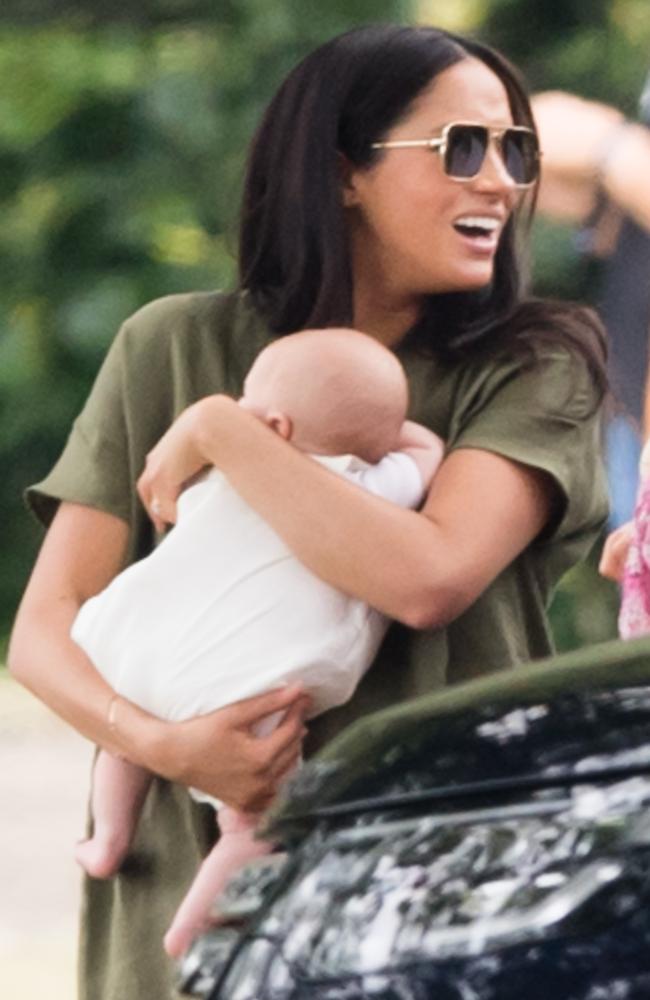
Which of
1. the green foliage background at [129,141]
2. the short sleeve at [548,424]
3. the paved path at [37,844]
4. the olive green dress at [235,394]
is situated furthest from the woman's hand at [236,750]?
the green foliage background at [129,141]

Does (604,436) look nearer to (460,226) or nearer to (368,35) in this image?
(460,226)

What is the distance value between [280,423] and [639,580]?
1.42 ft

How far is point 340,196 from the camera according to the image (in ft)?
10.0

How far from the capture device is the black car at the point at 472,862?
1.98 metres

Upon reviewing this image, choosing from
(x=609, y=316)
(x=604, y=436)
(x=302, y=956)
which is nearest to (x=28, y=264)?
(x=609, y=316)

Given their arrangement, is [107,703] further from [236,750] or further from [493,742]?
[493,742]

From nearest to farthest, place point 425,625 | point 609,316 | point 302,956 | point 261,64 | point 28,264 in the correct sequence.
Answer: point 302,956
point 425,625
point 609,316
point 261,64
point 28,264

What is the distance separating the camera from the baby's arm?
116 inches

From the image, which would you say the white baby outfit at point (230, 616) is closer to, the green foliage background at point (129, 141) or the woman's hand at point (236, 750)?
the woman's hand at point (236, 750)

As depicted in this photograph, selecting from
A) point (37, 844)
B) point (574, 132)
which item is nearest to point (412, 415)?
point (574, 132)

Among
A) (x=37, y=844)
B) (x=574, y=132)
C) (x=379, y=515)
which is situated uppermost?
(x=379, y=515)

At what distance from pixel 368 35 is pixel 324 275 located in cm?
27

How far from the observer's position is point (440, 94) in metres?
3.04

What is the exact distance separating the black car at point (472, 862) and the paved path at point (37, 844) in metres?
3.24
